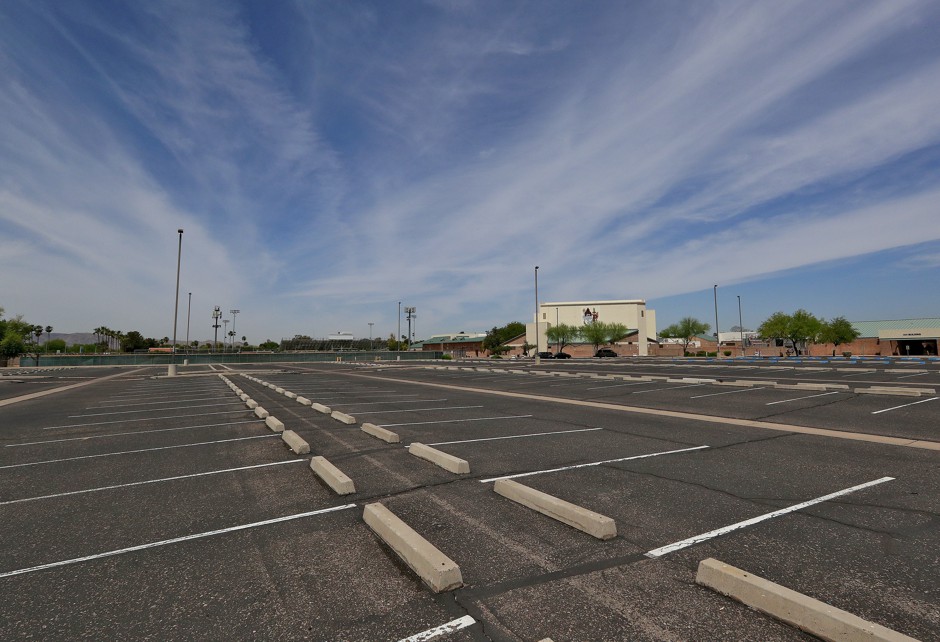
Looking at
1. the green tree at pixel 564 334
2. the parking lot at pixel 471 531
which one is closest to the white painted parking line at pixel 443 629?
the parking lot at pixel 471 531

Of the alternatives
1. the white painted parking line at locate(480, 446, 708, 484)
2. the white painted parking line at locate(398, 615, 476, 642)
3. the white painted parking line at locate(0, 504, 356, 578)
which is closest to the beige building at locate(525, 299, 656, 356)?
the white painted parking line at locate(480, 446, 708, 484)

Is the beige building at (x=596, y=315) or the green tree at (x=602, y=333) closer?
the green tree at (x=602, y=333)

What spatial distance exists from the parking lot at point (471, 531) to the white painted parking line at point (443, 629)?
14 mm

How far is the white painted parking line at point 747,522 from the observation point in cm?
405

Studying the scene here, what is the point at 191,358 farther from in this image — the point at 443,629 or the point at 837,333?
the point at 837,333

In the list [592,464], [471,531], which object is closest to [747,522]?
[592,464]

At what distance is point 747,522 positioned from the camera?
469 centimetres

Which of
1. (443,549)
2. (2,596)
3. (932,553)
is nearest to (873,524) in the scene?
(932,553)

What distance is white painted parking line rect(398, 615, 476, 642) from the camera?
112 inches

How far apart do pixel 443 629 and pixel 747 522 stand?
354 centimetres

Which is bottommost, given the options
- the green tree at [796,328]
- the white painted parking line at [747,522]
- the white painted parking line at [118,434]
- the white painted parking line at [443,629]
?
the white painted parking line at [118,434]

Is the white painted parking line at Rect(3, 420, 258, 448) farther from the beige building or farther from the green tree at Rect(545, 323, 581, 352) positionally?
the beige building

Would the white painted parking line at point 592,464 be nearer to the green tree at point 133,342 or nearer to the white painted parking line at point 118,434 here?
the white painted parking line at point 118,434

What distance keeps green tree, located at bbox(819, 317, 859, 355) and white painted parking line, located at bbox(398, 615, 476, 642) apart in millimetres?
92788
